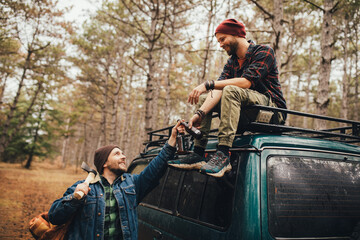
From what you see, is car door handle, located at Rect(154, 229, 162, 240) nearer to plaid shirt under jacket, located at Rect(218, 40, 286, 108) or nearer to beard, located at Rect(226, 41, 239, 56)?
plaid shirt under jacket, located at Rect(218, 40, 286, 108)

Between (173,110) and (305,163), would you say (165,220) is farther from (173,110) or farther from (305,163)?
(173,110)

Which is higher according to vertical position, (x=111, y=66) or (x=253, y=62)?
(x=111, y=66)

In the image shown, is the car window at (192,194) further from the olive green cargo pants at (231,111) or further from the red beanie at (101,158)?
the red beanie at (101,158)

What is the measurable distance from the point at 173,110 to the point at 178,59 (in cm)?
990

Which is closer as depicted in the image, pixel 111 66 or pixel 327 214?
pixel 327 214

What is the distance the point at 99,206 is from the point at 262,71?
2.00 meters

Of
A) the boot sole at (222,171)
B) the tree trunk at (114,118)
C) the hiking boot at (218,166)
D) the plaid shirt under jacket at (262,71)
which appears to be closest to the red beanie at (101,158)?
the hiking boot at (218,166)

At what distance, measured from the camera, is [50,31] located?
15.6 meters

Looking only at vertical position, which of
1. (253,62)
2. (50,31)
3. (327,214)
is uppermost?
(50,31)

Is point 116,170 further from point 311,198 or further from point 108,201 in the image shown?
point 311,198

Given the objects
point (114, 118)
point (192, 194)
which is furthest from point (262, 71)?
point (114, 118)

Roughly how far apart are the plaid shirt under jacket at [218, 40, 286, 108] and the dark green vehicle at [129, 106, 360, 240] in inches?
17.4

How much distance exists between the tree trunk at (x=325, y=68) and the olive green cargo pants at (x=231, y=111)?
15.8ft

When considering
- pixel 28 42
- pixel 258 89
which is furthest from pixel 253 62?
pixel 28 42
